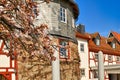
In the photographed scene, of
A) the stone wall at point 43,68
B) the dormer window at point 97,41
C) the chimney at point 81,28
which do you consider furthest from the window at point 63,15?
the dormer window at point 97,41

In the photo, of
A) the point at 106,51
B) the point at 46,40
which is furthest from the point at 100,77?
the point at 106,51

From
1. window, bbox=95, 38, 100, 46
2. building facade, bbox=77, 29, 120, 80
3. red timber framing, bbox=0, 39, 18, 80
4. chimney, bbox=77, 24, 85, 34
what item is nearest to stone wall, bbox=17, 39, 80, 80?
red timber framing, bbox=0, 39, 18, 80

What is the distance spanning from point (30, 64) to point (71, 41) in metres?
4.97

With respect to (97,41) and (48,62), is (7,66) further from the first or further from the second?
(97,41)

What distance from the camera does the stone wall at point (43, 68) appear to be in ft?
57.3

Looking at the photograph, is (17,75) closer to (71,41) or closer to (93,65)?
(71,41)

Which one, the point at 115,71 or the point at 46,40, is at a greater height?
the point at 46,40

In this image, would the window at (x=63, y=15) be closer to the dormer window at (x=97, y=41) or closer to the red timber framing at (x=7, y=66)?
the red timber framing at (x=7, y=66)

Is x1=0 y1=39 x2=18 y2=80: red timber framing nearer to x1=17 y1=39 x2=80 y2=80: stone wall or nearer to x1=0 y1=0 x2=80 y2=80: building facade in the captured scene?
x1=0 y1=0 x2=80 y2=80: building facade

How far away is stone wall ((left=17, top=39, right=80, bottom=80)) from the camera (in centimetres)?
1745

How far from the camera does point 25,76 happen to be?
57.7 ft

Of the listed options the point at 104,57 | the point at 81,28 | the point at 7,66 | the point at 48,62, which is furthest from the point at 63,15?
the point at 104,57

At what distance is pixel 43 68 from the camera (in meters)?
18.8

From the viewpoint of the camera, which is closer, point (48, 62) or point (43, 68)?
point (48, 62)
